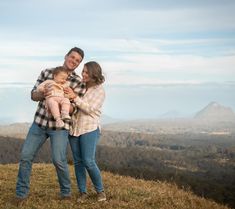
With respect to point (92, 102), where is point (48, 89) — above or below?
above

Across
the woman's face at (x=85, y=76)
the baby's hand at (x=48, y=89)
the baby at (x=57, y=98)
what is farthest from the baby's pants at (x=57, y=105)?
the woman's face at (x=85, y=76)

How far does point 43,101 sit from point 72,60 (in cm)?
101

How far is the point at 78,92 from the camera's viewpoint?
877cm

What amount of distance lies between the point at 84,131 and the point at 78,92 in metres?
0.80

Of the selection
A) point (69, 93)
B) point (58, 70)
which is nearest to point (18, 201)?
point (69, 93)

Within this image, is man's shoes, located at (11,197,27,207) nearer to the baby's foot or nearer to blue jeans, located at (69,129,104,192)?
blue jeans, located at (69,129,104,192)

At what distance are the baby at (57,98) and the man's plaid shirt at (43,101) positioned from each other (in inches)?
8.3

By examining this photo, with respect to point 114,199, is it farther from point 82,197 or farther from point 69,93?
A: point 69,93

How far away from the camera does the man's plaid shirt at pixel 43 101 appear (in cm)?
862

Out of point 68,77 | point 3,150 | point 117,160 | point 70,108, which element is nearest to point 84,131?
point 70,108

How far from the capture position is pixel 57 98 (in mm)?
8375

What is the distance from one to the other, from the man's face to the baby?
172mm

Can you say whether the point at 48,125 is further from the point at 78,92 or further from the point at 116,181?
the point at 116,181

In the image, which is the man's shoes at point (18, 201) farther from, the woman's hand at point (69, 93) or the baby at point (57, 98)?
the woman's hand at point (69, 93)
